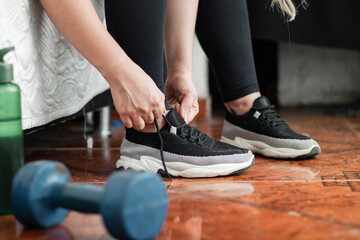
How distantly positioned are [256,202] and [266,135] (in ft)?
1.36

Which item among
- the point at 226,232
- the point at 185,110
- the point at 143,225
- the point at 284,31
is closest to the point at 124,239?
the point at 143,225

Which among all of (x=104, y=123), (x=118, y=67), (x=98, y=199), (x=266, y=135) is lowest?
(x=104, y=123)

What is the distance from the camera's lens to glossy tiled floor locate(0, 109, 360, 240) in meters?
0.53

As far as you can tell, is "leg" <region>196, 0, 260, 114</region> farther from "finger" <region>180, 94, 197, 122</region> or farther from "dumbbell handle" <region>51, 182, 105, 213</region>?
"dumbbell handle" <region>51, 182, 105, 213</region>

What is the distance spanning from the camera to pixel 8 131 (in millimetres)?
557

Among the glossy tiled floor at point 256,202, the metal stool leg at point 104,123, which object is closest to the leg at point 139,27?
the glossy tiled floor at point 256,202

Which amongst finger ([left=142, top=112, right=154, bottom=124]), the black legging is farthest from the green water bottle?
the black legging

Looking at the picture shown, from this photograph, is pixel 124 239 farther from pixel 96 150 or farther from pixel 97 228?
pixel 96 150

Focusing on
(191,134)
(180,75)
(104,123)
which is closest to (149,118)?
(191,134)

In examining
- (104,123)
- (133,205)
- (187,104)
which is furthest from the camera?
(104,123)

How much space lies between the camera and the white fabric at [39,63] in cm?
71

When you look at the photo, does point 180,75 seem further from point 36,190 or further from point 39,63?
point 36,190

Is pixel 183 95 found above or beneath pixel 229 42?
beneath

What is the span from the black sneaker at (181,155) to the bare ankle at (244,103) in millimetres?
245
